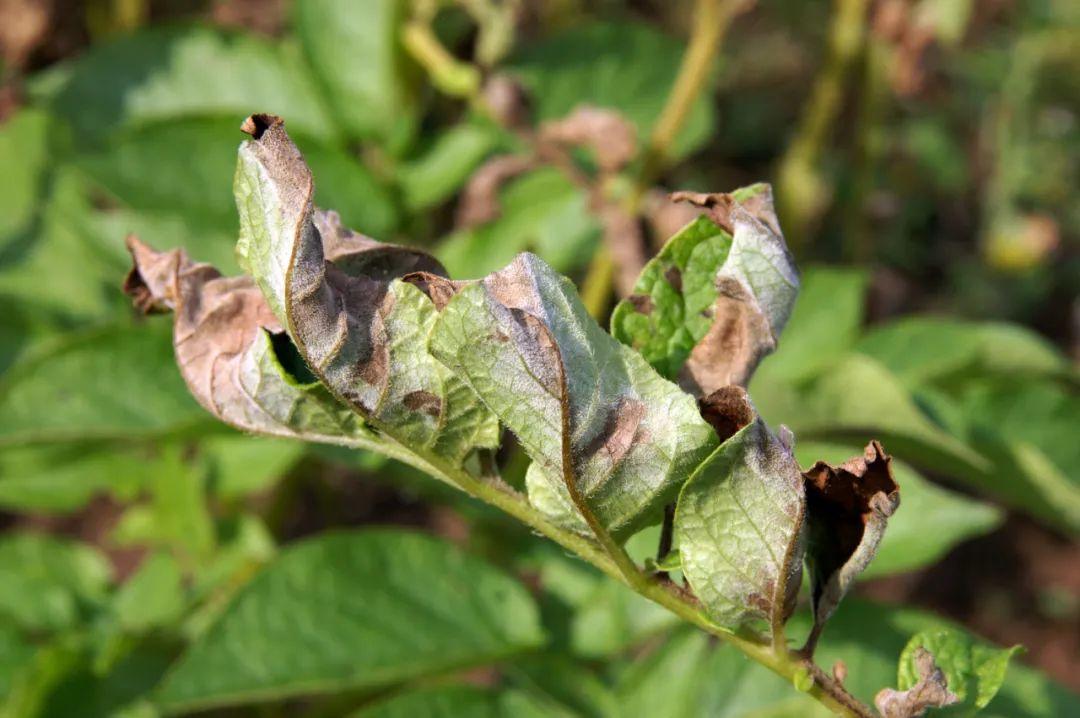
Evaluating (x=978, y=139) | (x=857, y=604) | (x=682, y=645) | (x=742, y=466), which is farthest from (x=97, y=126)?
(x=978, y=139)

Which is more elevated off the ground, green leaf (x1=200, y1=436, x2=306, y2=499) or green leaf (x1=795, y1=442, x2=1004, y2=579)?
green leaf (x1=795, y1=442, x2=1004, y2=579)

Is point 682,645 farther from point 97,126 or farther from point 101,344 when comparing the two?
point 97,126

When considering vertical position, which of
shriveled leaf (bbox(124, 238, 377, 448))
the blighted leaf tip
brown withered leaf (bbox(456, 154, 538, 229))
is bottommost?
brown withered leaf (bbox(456, 154, 538, 229))

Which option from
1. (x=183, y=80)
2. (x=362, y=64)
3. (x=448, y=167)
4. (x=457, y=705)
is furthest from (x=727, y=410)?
(x=183, y=80)

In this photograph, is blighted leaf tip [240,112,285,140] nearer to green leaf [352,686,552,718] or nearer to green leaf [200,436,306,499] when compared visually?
green leaf [352,686,552,718]

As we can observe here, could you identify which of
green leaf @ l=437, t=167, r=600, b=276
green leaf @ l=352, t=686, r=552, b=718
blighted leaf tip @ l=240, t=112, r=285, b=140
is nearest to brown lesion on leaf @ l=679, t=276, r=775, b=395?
blighted leaf tip @ l=240, t=112, r=285, b=140

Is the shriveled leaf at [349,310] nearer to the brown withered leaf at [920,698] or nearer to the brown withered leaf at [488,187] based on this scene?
the brown withered leaf at [920,698]

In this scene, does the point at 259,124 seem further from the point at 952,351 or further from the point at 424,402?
the point at 952,351

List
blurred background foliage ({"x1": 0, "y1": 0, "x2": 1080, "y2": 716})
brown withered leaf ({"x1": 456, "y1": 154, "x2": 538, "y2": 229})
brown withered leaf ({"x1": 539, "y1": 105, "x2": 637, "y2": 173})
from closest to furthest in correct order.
Result: blurred background foliage ({"x1": 0, "y1": 0, "x2": 1080, "y2": 716}) → brown withered leaf ({"x1": 539, "y1": 105, "x2": 637, "y2": 173}) → brown withered leaf ({"x1": 456, "y1": 154, "x2": 538, "y2": 229})
